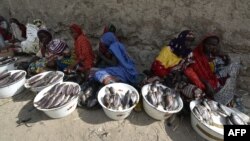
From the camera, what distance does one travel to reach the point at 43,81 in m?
5.22

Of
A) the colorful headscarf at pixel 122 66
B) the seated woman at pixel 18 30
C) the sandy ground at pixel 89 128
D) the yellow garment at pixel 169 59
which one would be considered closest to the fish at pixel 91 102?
the sandy ground at pixel 89 128

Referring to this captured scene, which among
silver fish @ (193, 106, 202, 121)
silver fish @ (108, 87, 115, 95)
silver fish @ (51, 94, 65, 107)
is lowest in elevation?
silver fish @ (193, 106, 202, 121)

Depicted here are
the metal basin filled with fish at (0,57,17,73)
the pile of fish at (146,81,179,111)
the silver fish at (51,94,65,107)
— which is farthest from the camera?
the metal basin filled with fish at (0,57,17,73)

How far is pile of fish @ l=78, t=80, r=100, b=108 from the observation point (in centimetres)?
483

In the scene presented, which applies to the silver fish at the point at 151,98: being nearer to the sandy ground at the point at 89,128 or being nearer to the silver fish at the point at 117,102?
the sandy ground at the point at 89,128

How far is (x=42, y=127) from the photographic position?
4.57 meters

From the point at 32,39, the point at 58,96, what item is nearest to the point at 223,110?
the point at 58,96

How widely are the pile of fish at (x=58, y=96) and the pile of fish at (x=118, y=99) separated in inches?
21.9

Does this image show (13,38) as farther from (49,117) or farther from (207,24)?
(207,24)

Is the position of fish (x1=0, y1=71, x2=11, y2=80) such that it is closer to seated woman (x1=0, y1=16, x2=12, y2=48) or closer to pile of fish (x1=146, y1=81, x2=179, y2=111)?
seated woman (x1=0, y1=16, x2=12, y2=48)

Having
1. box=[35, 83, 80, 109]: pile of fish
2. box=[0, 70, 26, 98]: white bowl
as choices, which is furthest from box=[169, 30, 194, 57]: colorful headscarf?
box=[0, 70, 26, 98]: white bowl

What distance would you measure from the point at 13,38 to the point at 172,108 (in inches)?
194

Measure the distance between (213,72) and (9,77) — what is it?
3788mm

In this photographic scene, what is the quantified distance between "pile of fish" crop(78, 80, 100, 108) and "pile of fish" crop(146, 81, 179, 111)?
972 millimetres
